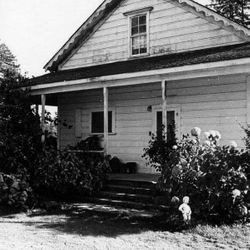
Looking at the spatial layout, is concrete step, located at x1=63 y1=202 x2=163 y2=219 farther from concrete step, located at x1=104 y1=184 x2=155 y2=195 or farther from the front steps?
concrete step, located at x1=104 y1=184 x2=155 y2=195

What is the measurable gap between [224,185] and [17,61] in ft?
159

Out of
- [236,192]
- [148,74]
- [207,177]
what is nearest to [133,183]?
[148,74]

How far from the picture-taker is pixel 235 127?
38.5 feet

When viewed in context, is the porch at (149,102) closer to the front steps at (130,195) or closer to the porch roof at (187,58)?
the porch roof at (187,58)

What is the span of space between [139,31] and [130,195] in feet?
23.3

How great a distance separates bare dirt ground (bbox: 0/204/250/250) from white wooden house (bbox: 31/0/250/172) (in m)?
4.12

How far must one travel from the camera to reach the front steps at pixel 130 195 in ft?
32.1

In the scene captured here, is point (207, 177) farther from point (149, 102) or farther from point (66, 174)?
point (149, 102)

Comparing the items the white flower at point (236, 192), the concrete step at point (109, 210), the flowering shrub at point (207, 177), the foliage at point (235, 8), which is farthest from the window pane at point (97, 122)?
the foliage at point (235, 8)

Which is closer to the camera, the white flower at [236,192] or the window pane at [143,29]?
the white flower at [236,192]

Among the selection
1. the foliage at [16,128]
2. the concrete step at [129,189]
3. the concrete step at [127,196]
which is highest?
the foliage at [16,128]

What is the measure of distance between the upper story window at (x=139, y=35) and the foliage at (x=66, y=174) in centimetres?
532

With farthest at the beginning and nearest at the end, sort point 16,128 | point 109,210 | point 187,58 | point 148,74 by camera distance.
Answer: point 16,128
point 187,58
point 148,74
point 109,210

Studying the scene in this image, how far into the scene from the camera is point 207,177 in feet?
25.6
